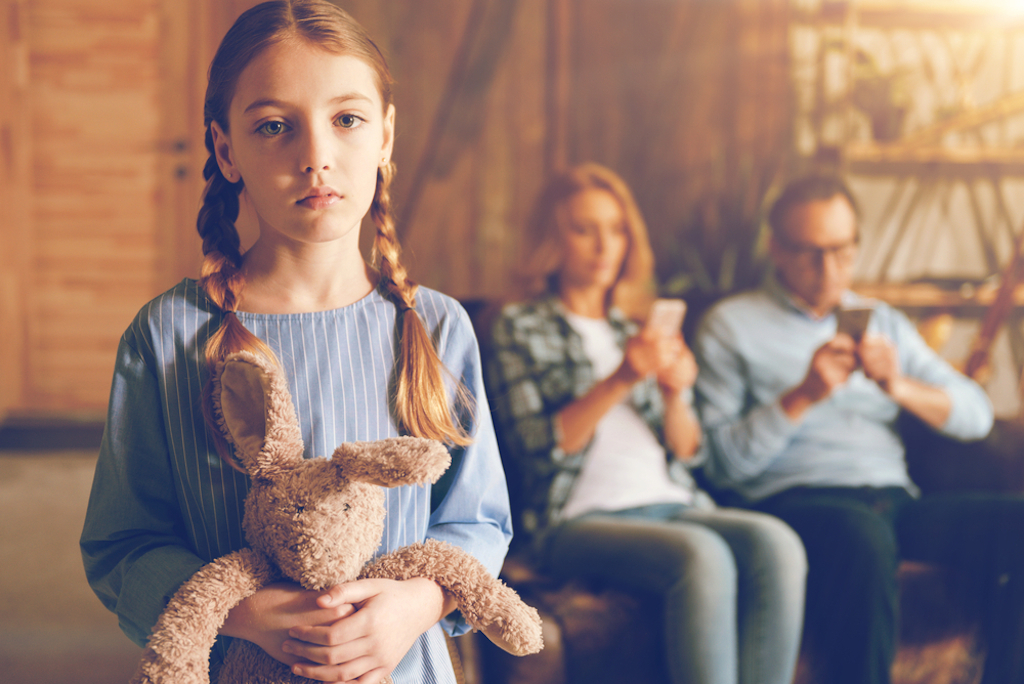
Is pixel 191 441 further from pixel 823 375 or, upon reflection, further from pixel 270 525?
pixel 823 375

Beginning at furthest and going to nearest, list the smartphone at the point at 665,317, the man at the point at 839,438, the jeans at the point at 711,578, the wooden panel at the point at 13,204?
the wooden panel at the point at 13,204
the smartphone at the point at 665,317
the man at the point at 839,438
the jeans at the point at 711,578

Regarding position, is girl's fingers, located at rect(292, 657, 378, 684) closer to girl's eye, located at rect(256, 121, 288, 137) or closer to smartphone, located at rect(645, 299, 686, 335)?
girl's eye, located at rect(256, 121, 288, 137)

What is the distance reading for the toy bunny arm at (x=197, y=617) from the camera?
1.62 ft

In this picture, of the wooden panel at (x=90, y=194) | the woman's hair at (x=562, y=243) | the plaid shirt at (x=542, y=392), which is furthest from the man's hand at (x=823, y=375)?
the wooden panel at (x=90, y=194)

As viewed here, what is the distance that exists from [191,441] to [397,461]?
0.21 meters

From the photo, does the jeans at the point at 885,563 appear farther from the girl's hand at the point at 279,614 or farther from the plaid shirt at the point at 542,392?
the girl's hand at the point at 279,614

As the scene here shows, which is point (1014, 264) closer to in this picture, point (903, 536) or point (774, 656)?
point (903, 536)

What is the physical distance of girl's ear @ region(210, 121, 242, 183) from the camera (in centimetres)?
59

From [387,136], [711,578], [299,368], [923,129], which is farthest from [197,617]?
[923,129]

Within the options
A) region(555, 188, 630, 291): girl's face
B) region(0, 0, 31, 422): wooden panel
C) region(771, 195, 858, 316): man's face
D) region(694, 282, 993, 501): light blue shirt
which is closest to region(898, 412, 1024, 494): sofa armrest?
region(694, 282, 993, 501): light blue shirt

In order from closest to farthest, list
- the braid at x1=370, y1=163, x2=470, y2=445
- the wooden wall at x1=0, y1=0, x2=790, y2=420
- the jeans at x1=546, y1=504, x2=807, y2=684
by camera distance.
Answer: the braid at x1=370, y1=163, x2=470, y2=445
the jeans at x1=546, y1=504, x2=807, y2=684
the wooden wall at x1=0, y1=0, x2=790, y2=420

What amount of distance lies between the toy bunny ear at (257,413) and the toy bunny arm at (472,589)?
124 mm

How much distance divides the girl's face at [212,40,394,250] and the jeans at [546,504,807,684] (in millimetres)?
892

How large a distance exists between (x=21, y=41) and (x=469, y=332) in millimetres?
2696
